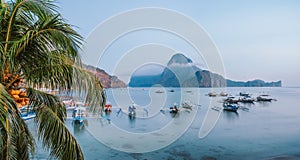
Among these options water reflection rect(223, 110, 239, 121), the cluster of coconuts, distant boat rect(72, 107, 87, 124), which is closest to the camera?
the cluster of coconuts

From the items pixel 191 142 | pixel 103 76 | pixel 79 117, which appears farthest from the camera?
pixel 79 117

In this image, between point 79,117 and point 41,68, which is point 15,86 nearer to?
point 41,68

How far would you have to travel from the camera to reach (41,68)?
2.53 m

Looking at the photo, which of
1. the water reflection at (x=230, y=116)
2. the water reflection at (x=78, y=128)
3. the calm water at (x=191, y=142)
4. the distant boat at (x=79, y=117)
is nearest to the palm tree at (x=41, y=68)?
the calm water at (x=191, y=142)

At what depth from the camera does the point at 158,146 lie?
14.4 metres

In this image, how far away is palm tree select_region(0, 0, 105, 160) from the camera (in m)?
2.17

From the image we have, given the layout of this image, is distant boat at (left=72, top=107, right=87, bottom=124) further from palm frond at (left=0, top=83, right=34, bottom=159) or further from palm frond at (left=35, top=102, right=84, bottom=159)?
palm frond at (left=35, top=102, right=84, bottom=159)

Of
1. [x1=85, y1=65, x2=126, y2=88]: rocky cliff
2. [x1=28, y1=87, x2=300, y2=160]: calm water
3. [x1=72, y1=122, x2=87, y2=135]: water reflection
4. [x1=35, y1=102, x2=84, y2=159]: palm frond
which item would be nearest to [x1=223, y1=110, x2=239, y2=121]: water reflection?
[x1=28, y1=87, x2=300, y2=160]: calm water

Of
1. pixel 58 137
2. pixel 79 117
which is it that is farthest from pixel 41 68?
pixel 79 117

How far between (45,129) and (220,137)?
54.6 feet

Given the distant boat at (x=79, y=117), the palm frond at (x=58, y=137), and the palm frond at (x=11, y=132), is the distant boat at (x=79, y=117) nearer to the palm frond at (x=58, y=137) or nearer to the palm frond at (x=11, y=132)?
the palm frond at (x=11, y=132)

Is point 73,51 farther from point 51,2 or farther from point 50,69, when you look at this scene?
point 51,2

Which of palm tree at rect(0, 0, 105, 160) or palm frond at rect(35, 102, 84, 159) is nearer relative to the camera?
palm tree at rect(0, 0, 105, 160)

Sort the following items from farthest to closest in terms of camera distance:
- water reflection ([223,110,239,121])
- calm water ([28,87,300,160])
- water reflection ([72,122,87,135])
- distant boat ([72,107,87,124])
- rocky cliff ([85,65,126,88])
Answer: water reflection ([223,110,239,121]), distant boat ([72,107,87,124]), water reflection ([72,122,87,135]), calm water ([28,87,300,160]), rocky cliff ([85,65,126,88])
